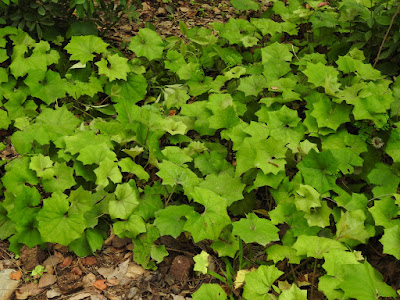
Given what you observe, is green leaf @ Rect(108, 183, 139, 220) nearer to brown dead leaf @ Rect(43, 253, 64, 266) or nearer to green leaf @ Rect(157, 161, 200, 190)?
green leaf @ Rect(157, 161, 200, 190)

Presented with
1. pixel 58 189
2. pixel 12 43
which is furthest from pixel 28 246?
pixel 12 43

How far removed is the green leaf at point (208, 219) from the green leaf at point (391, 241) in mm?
779

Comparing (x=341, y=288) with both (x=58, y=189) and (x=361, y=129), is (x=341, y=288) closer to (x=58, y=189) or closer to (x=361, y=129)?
(x=361, y=129)

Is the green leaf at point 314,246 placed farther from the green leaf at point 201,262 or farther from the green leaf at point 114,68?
the green leaf at point 114,68

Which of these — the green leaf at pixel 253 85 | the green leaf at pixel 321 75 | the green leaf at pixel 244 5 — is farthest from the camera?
the green leaf at pixel 244 5

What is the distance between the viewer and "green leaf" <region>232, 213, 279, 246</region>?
6.70ft

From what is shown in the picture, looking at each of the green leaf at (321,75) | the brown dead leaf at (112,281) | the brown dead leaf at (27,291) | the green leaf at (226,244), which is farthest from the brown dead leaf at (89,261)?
the green leaf at (321,75)

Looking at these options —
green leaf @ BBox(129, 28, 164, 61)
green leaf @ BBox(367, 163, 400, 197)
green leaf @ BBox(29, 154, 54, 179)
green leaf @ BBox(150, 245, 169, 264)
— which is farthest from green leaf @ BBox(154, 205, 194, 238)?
green leaf @ BBox(129, 28, 164, 61)

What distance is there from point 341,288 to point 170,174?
1.10 metres

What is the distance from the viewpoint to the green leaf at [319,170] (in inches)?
90.9

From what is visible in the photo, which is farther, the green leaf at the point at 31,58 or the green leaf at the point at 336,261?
the green leaf at the point at 31,58

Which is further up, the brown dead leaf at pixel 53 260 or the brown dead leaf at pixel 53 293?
the brown dead leaf at pixel 53 260

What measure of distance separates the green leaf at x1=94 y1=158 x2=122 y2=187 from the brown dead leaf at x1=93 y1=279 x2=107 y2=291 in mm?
531

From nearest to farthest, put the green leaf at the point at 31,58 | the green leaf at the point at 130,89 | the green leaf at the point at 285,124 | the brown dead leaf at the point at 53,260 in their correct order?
1. the brown dead leaf at the point at 53,260
2. the green leaf at the point at 285,124
3. the green leaf at the point at 31,58
4. the green leaf at the point at 130,89
